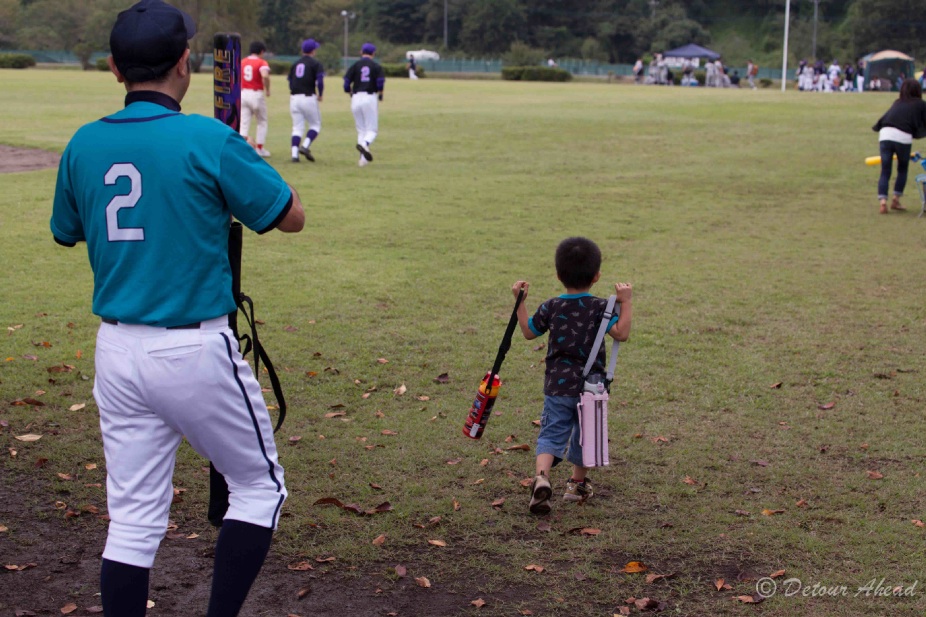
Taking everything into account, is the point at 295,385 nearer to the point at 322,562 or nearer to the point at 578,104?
the point at 322,562

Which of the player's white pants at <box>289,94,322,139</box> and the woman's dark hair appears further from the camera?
the player's white pants at <box>289,94,322,139</box>

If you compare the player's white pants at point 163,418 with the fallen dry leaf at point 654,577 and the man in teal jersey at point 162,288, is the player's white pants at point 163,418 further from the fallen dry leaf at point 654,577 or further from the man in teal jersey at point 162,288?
the fallen dry leaf at point 654,577

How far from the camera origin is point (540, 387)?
22.2 ft

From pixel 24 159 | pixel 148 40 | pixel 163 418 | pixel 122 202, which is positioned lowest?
pixel 24 159

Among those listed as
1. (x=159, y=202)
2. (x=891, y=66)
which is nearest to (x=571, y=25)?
(x=891, y=66)

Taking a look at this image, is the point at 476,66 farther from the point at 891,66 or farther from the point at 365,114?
the point at 365,114

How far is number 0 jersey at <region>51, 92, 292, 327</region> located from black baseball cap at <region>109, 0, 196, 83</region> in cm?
12

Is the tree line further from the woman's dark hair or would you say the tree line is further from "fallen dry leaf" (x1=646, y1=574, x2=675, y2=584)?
"fallen dry leaf" (x1=646, y1=574, x2=675, y2=584)

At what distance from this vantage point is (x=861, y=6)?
89.2m

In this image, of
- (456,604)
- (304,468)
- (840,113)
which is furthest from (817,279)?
(840,113)

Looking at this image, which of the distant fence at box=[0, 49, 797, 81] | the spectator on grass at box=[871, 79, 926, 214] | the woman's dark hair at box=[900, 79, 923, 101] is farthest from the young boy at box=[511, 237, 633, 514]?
the distant fence at box=[0, 49, 797, 81]

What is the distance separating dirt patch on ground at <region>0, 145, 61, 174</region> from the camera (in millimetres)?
16031

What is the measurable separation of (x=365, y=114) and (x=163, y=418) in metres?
15.6

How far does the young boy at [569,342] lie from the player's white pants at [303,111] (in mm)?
13604
